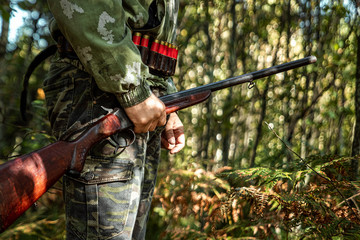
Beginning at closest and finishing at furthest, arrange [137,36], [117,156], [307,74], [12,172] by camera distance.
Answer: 1. [12,172]
2. [117,156]
3. [137,36]
4. [307,74]

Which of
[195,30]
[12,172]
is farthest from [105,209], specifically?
[195,30]

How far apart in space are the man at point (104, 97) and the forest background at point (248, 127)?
77 cm

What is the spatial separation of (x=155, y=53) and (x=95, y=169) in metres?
0.65

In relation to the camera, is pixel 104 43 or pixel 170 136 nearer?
pixel 104 43

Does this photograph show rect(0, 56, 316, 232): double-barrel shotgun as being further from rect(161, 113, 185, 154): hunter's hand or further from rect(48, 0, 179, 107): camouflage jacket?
rect(161, 113, 185, 154): hunter's hand

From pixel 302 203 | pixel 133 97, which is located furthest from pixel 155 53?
pixel 302 203

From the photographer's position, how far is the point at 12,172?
3.59ft

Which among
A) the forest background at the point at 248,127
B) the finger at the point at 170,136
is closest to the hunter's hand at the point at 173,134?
the finger at the point at 170,136

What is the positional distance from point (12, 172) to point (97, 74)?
0.49 meters

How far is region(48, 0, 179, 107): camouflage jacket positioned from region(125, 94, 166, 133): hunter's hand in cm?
3

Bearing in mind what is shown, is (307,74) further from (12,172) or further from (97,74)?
(12,172)

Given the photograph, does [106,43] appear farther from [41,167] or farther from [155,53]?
[41,167]

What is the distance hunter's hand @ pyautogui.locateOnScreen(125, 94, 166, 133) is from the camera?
135cm

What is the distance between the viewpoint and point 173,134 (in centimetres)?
203
